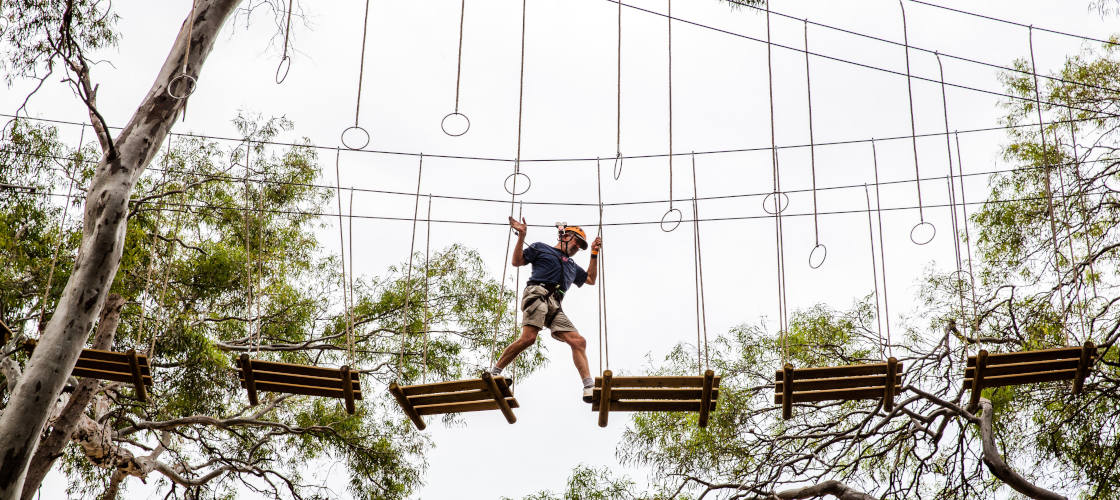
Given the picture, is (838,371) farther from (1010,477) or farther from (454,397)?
(1010,477)

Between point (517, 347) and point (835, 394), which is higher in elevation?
point (517, 347)

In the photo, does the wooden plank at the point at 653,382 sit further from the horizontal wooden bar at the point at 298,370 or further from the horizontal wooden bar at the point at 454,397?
the horizontal wooden bar at the point at 298,370

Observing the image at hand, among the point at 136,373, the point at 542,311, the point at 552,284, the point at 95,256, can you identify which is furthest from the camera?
the point at 552,284

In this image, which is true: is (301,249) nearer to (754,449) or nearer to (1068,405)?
(754,449)

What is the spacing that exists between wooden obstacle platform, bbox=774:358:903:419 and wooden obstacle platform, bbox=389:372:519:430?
1.51 meters

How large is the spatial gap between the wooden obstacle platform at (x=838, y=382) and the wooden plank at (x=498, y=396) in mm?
1496

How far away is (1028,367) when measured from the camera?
20.5ft

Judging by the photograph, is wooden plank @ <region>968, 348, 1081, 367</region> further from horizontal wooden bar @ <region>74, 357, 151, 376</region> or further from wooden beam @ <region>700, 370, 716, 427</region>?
horizontal wooden bar @ <region>74, 357, 151, 376</region>

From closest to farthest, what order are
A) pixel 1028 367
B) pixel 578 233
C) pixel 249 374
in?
pixel 1028 367
pixel 249 374
pixel 578 233

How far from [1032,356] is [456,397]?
10.3 feet

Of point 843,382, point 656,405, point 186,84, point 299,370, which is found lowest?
point 656,405

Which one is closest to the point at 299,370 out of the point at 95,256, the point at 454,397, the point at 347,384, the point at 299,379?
the point at 299,379

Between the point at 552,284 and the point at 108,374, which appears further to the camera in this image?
the point at 552,284

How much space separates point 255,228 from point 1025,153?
7539 mm
